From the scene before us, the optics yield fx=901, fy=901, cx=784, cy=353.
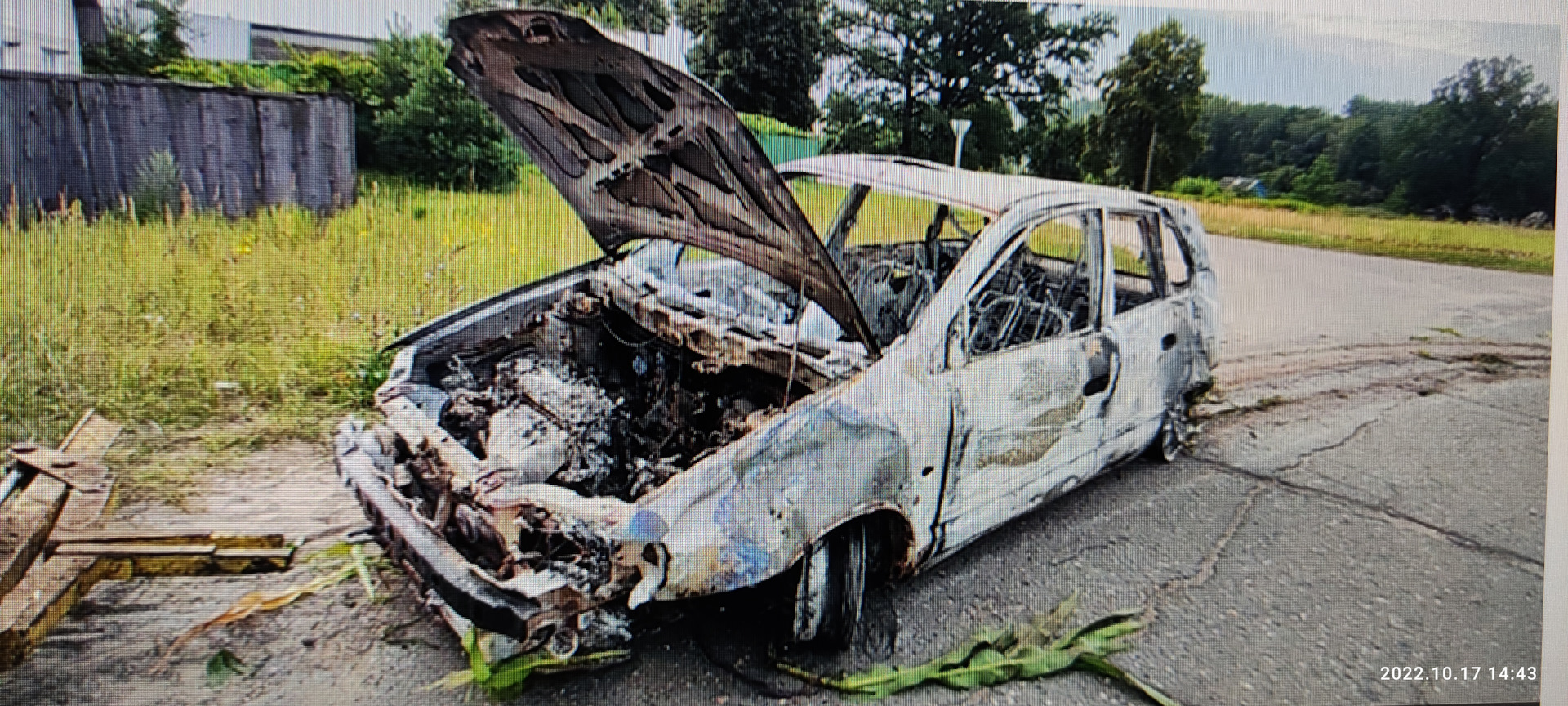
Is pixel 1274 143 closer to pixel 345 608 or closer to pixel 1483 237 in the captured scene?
pixel 1483 237

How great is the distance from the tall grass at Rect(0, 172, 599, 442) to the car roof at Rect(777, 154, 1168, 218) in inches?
31.1

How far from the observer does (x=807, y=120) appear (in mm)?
2727

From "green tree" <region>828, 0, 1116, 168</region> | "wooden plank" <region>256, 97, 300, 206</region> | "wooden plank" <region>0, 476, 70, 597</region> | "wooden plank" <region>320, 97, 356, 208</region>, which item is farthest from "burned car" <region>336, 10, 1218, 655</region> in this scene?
"wooden plank" <region>0, 476, 70, 597</region>

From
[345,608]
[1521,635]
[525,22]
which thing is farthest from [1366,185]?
[345,608]

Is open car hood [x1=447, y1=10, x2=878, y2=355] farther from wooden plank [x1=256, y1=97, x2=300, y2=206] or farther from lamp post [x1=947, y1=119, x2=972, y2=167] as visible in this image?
lamp post [x1=947, y1=119, x2=972, y2=167]

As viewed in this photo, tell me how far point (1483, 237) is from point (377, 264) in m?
3.34

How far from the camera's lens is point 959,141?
107 inches

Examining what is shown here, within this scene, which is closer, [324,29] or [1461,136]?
[324,29]

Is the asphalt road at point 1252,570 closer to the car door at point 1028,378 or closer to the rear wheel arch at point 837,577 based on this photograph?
the rear wheel arch at point 837,577

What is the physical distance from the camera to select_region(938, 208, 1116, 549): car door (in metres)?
2.29

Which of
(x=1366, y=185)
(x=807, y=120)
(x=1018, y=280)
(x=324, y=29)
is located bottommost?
(x=1018, y=280)

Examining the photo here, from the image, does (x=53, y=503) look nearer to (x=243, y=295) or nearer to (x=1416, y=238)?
(x=243, y=295)

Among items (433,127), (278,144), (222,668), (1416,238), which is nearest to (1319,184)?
(1416,238)

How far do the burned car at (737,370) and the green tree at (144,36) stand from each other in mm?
650
